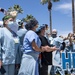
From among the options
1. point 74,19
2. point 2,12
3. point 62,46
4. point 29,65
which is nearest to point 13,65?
point 29,65

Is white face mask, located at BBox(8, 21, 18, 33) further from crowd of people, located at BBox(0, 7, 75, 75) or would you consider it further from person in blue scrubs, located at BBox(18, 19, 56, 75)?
person in blue scrubs, located at BBox(18, 19, 56, 75)

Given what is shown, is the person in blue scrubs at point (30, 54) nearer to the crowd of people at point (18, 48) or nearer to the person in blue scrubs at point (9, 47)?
the crowd of people at point (18, 48)

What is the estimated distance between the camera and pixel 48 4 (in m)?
40.8

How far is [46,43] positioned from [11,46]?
1.65 metres

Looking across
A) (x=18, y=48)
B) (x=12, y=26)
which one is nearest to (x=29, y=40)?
(x=18, y=48)

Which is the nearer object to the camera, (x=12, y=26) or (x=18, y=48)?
(x=12, y=26)

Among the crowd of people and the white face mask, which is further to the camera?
the white face mask

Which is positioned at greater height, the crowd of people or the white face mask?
the white face mask

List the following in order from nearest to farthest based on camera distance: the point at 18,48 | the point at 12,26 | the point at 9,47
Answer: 1. the point at 9,47
2. the point at 12,26
3. the point at 18,48

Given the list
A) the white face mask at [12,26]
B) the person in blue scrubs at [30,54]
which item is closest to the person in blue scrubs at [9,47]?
the white face mask at [12,26]

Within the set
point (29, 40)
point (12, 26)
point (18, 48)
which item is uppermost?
point (12, 26)

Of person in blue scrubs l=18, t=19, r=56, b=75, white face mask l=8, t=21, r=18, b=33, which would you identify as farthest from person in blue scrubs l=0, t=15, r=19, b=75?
person in blue scrubs l=18, t=19, r=56, b=75

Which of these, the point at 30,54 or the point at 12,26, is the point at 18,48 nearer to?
the point at 30,54

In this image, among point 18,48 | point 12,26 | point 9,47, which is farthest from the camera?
point 18,48
